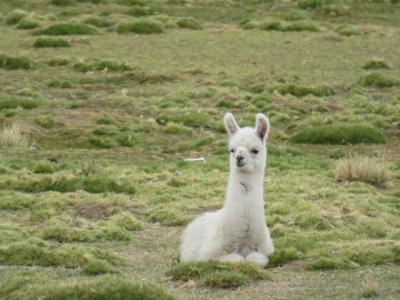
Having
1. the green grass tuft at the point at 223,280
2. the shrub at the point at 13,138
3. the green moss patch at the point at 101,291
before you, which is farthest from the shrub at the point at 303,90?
the green moss patch at the point at 101,291

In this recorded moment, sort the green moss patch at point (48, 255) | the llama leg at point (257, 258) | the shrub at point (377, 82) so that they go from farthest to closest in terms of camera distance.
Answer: the shrub at point (377, 82), the green moss patch at point (48, 255), the llama leg at point (257, 258)

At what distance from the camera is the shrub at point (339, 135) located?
80.3 feet

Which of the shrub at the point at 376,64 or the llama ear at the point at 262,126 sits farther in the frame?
the shrub at the point at 376,64

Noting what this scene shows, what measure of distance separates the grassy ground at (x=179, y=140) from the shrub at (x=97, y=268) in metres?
0.02

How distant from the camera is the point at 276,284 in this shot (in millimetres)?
10906

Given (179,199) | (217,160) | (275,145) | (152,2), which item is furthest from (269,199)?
(152,2)

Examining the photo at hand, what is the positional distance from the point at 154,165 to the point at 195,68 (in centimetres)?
1380

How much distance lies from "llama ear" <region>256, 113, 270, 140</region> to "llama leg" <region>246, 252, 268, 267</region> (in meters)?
1.19

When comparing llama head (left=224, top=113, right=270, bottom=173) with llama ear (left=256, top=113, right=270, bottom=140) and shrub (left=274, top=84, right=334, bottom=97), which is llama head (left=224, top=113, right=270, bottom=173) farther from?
shrub (left=274, top=84, right=334, bottom=97)

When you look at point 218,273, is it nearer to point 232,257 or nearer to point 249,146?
point 232,257

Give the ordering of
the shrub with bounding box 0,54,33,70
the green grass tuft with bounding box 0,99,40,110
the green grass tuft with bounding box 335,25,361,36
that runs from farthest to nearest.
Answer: the green grass tuft with bounding box 335,25,361,36 < the shrub with bounding box 0,54,33,70 < the green grass tuft with bounding box 0,99,40,110

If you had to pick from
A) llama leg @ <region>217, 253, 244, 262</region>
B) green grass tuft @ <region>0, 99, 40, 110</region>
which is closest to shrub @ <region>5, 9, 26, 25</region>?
green grass tuft @ <region>0, 99, 40, 110</region>

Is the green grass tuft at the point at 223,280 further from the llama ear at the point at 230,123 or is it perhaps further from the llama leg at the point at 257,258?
the llama ear at the point at 230,123

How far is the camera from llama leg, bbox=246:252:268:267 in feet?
38.1
